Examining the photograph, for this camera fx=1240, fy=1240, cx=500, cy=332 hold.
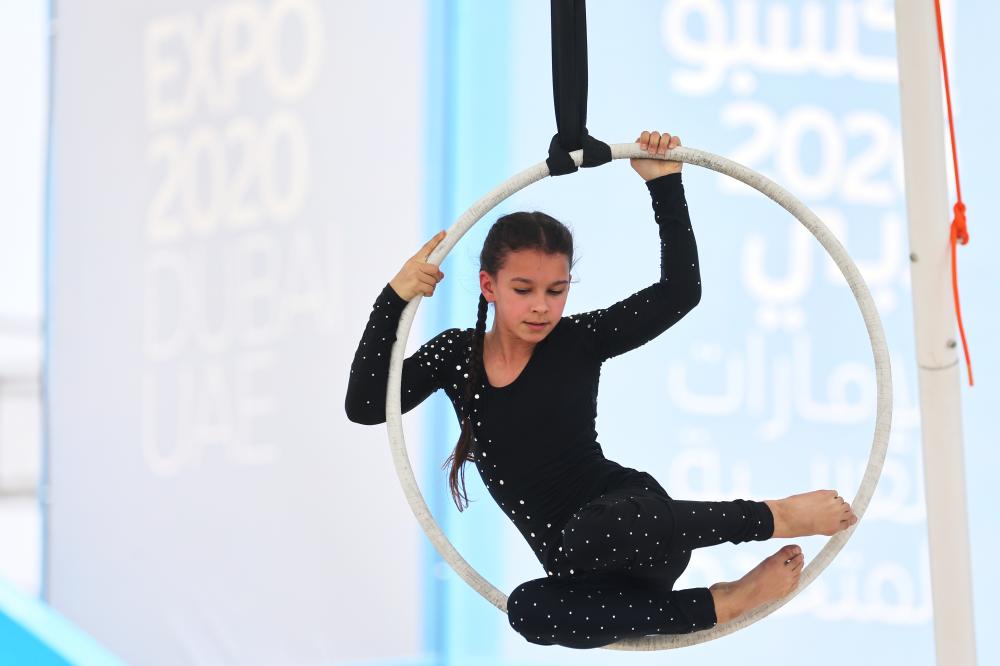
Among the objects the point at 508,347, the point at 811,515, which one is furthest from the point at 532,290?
the point at 811,515

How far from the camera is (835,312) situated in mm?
3273

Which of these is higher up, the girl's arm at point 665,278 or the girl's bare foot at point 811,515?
the girl's arm at point 665,278

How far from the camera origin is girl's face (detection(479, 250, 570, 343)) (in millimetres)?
1701

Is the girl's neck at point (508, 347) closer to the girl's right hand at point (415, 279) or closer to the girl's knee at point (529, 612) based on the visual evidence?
the girl's right hand at point (415, 279)

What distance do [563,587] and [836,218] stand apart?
188cm

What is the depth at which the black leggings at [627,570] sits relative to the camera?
1.60m

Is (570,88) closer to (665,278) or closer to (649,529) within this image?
(665,278)

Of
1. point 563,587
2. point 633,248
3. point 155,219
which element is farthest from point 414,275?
point 155,219

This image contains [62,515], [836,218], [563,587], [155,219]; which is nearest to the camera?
[563,587]

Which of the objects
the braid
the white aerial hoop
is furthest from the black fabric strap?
the braid

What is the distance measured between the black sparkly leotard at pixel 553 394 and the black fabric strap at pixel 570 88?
0.43ft

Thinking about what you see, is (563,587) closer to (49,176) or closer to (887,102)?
(887,102)

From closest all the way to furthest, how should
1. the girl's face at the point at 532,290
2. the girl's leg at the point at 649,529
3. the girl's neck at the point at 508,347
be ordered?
the girl's leg at the point at 649,529 → the girl's face at the point at 532,290 → the girl's neck at the point at 508,347

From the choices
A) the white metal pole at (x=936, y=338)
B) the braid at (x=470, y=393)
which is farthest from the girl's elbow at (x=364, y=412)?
the white metal pole at (x=936, y=338)
